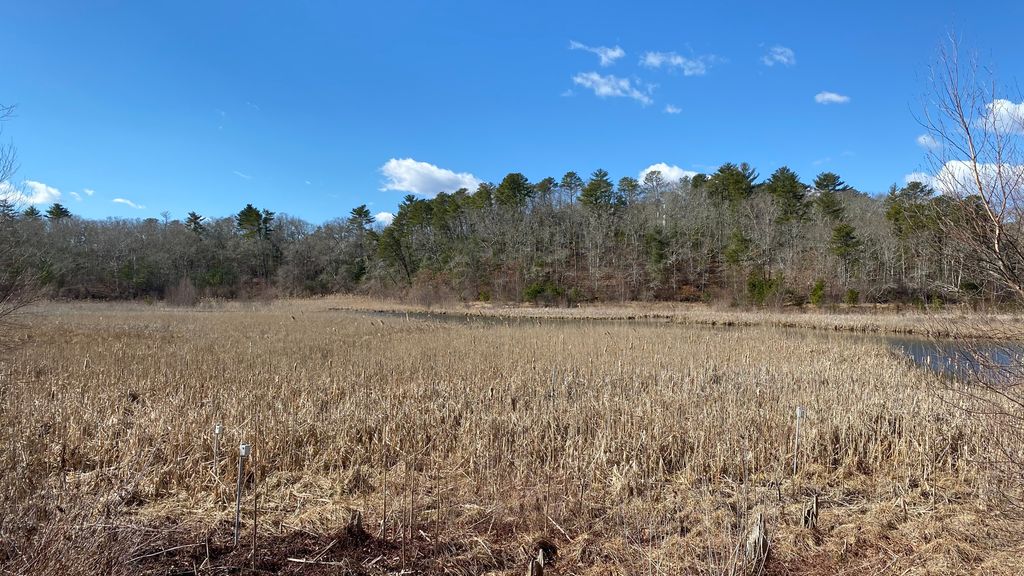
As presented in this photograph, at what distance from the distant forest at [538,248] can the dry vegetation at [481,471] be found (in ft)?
109

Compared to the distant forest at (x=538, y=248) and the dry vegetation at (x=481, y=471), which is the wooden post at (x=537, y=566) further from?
the distant forest at (x=538, y=248)

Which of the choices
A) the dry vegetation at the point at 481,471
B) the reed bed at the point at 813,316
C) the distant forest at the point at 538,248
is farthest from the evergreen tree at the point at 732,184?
the dry vegetation at the point at 481,471

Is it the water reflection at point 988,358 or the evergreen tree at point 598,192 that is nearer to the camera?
the water reflection at point 988,358

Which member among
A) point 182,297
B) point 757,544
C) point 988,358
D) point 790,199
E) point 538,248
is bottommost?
point 757,544

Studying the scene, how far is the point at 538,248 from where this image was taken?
62438 millimetres

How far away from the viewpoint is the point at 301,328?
19484 mm

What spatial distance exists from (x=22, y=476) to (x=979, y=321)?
26.7ft

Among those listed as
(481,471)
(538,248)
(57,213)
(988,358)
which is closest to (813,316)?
(988,358)

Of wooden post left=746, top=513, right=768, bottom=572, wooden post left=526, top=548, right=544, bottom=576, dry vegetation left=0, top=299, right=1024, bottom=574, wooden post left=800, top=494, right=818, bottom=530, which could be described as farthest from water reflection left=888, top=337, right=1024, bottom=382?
wooden post left=526, top=548, right=544, bottom=576

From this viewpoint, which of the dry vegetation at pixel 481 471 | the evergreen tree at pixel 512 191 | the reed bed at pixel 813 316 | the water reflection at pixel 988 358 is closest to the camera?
the dry vegetation at pixel 481 471

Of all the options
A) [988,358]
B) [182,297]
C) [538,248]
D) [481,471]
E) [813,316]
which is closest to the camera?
[988,358]

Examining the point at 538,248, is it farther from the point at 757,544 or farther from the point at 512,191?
the point at 757,544

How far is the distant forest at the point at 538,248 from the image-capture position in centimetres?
4456

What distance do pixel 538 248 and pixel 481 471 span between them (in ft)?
190
